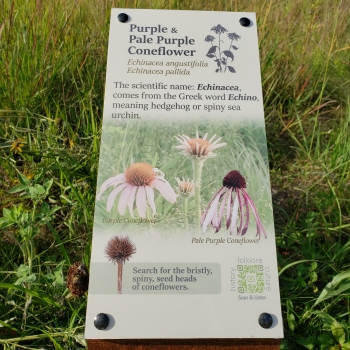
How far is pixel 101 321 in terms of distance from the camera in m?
1.07

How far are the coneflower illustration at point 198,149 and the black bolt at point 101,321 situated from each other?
0.46 m

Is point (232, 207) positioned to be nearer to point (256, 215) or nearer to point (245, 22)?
point (256, 215)

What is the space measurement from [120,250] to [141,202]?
0.16 m

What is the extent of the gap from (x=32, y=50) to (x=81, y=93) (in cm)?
31

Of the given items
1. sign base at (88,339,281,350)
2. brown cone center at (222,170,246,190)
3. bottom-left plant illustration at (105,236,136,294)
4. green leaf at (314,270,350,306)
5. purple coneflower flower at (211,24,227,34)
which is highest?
Answer: purple coneflower flower at (211,24,227,34)

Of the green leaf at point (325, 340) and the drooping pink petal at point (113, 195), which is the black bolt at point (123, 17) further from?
the green leaf at point (325, 340)

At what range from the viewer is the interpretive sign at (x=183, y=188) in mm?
1101

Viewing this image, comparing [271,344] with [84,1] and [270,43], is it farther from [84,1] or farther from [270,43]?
[84,1]

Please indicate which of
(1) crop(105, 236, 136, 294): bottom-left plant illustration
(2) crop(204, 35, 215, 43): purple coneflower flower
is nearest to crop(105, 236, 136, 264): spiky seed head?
(1) crop(105, 236, 136, 294): bottom-left plant illustration

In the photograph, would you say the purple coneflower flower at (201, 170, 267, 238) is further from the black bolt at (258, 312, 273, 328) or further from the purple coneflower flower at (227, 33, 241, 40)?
the purple coneflower flower at (227, 33, 241, 40)

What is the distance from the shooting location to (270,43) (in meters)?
2.32

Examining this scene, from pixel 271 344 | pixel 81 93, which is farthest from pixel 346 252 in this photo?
pixel 81 93

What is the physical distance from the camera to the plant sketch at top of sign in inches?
54.9

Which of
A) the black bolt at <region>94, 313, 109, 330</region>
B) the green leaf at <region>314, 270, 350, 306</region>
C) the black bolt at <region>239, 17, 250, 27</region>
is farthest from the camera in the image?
the black bolt at <region>239, 17, 250, 27</region>
